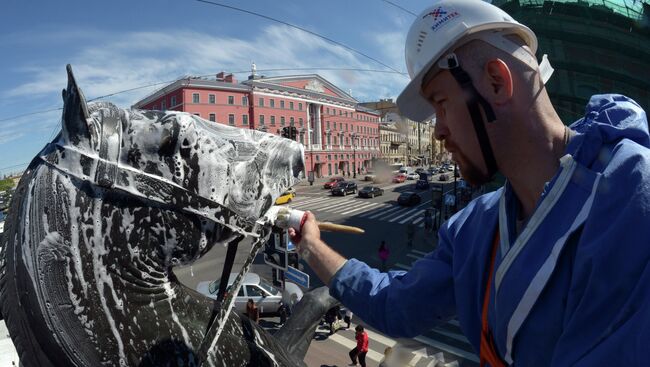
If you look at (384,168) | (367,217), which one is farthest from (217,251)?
(367,217)

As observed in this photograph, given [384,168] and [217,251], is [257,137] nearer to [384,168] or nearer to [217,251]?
[384,168]

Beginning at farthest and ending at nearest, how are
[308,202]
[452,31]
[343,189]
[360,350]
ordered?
1. [343,189]
2. [308,202]
3. [360,350]
4. [452,31]

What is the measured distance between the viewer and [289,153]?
4.45 ft

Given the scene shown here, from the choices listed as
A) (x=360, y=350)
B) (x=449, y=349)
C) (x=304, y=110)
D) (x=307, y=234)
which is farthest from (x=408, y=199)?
(x=307, y=234)

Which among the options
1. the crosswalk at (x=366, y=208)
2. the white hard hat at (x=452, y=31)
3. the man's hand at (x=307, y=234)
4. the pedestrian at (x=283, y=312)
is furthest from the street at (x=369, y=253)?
the white hard hat at (x=452, y=31)

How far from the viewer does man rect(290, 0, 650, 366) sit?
2.76ft

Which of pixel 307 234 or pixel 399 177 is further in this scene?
pixel 399 177

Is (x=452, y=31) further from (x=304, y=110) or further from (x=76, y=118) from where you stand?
(x=304, y=110)

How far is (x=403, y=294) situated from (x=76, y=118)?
144cm

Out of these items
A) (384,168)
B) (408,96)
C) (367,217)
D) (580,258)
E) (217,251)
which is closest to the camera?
(580,258)

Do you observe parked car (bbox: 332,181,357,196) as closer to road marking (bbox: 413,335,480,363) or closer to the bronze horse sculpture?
road marking (bbox: 413,335,480,363)

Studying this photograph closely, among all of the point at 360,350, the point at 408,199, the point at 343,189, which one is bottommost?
the point at 360,350

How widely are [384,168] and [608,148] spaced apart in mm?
11469

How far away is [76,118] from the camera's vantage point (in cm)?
95
